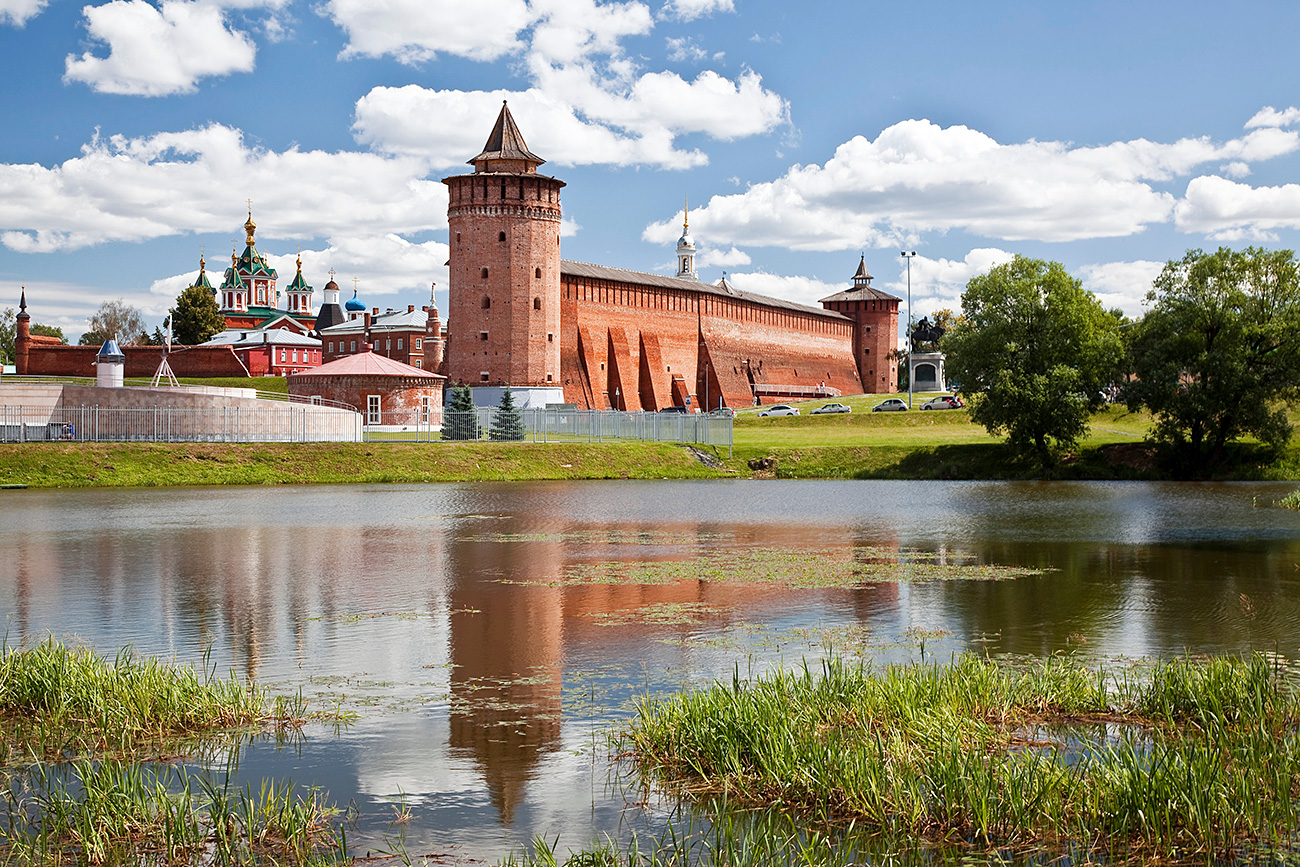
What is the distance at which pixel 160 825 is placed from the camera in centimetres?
514

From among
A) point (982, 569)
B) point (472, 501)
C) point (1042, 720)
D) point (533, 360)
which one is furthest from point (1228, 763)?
point (533, 360)

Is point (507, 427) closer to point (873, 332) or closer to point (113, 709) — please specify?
point (113, 709)

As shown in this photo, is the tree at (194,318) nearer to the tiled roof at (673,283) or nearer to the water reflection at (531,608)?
the tiled roof at (673,283)

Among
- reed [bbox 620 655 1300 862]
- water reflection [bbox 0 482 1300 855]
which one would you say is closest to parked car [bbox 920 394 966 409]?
water reflection [bbox 0 482 1300 855]

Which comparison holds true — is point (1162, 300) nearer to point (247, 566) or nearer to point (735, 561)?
point (735, 561)

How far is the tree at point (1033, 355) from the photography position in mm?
37406

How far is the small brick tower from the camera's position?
99562 mm

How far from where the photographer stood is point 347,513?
76.5ft

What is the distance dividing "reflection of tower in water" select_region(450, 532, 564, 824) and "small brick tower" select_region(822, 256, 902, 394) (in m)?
87.4

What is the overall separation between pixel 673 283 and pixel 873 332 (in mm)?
26584

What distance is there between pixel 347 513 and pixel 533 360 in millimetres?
39093

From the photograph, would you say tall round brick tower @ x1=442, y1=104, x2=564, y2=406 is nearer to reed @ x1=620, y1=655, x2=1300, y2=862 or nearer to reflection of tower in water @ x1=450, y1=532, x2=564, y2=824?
reflection of tower in water @ x1=450, y1=532, x2=564, y2=824

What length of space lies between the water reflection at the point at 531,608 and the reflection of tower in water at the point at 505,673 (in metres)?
0.03

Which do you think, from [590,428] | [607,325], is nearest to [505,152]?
[607,325]
